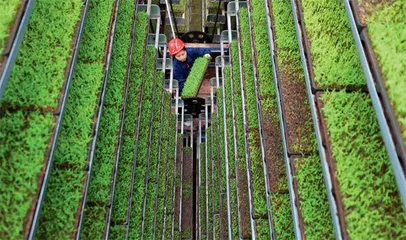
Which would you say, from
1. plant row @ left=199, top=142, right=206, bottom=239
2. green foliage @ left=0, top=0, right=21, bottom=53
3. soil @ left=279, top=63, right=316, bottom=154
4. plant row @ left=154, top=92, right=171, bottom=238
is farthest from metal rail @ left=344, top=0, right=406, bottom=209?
plant row @ left=199, top=142, right=206, bottom=239

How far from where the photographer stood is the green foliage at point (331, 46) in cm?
223

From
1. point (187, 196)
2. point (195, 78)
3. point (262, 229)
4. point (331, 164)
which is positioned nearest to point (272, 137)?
point (262, 229)

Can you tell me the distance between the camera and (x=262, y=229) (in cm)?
323

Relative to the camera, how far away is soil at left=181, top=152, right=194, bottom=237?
6.49 meters

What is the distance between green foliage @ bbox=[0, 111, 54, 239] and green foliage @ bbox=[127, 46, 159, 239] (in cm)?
150

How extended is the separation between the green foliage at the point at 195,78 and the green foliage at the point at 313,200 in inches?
180

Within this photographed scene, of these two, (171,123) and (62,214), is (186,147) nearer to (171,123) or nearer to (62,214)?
(171,123)

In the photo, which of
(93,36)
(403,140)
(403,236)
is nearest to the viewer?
(403,140)

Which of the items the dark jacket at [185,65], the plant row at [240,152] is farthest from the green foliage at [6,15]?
the dark jacket at [185,65]

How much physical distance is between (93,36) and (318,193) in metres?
2.21

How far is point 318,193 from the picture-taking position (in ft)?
7.67

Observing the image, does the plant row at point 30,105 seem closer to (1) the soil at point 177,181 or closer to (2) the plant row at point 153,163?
(2) the plant row at point 153,163

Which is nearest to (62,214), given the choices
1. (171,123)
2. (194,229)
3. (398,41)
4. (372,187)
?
(372,187)

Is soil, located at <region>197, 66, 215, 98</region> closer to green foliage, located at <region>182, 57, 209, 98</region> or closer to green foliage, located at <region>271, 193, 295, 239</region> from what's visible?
green foliage, located at <region>182, 57, 209, 98</region>
